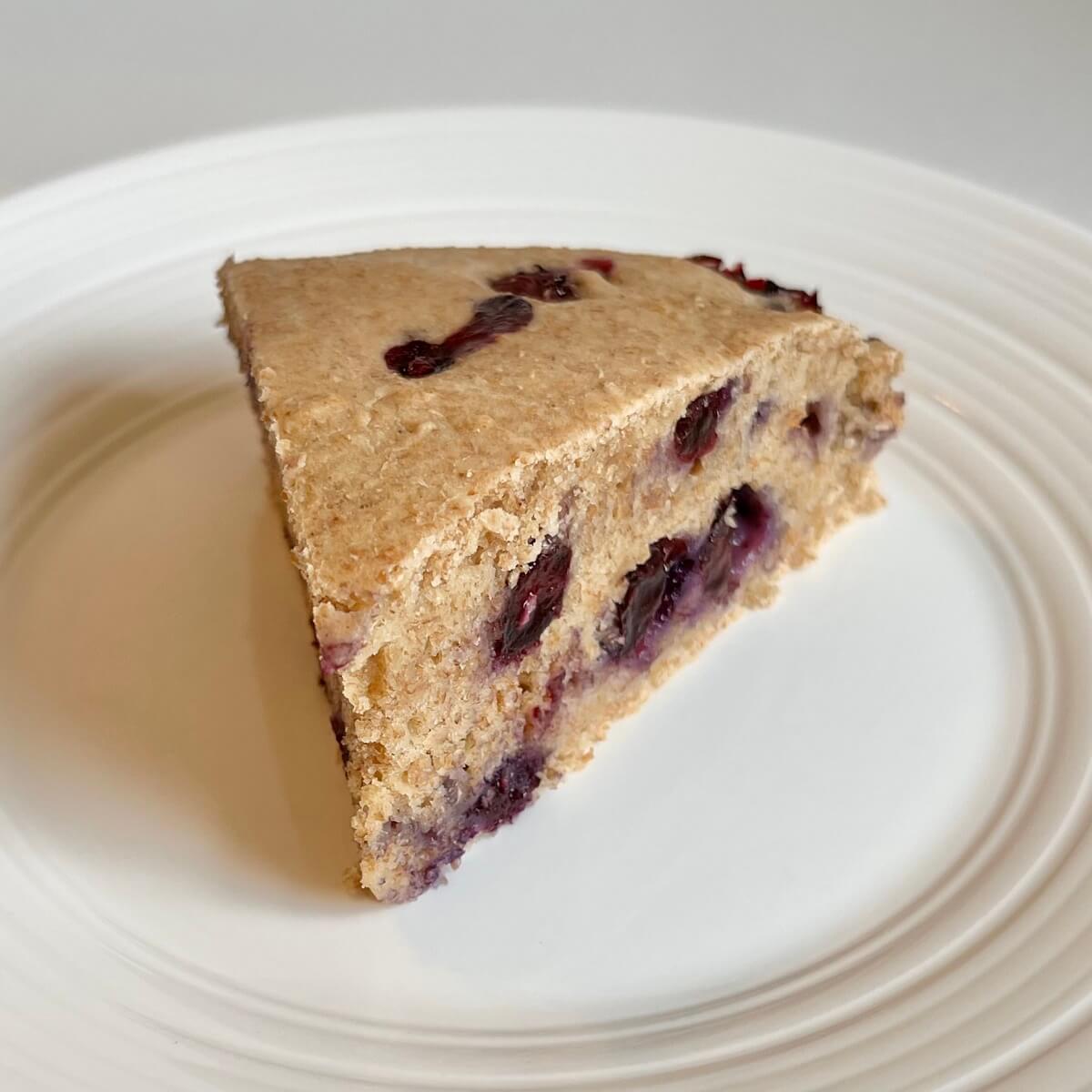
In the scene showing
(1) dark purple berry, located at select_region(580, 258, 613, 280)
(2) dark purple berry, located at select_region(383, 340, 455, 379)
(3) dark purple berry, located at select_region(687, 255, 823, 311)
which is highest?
(3) dark purple berry, located at select_region(687, 255, 823, 311)

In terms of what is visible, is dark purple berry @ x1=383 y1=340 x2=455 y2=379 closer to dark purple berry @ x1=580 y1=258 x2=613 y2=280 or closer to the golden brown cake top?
the golden brown cake top

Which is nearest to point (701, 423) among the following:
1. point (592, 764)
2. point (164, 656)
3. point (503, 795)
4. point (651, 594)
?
point (651, 594)

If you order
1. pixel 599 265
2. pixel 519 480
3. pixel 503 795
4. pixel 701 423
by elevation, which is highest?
pixel 599 265

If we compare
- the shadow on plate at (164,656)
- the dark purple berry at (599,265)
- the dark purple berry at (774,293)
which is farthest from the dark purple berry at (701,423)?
the shadow on plate at (164,656)

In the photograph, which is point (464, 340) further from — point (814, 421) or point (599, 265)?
point (814, 421)

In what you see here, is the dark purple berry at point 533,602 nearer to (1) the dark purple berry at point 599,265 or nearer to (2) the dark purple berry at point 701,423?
(2) the dark purple berry at point 701,423

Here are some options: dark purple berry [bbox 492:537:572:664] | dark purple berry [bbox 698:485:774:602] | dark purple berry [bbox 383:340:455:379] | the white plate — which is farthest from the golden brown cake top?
the white plate
